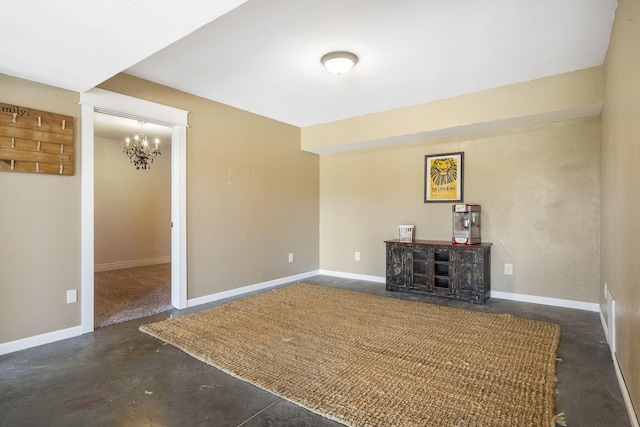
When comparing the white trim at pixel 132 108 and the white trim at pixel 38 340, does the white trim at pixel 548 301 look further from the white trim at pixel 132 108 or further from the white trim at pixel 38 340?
the white trim at pixel 38 340

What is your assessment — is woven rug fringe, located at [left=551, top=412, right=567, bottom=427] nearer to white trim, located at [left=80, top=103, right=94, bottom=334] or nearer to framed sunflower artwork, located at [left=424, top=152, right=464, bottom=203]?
framed sunflower artwork, located at [left=424, top=152, right=464, bottom=203]

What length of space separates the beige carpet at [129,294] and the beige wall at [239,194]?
1.76 feet

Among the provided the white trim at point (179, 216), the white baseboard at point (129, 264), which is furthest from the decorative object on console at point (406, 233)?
the white baseboard at point (129, 264)

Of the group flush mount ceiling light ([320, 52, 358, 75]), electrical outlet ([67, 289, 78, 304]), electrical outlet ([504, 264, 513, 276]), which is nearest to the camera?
flush mount ceiling light ([320, 52, 358, 75])

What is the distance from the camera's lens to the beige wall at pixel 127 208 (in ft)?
18.9

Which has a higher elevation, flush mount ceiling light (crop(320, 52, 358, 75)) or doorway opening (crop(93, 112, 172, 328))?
flush mount ceiling light (crop(320, 52, 358, 75))

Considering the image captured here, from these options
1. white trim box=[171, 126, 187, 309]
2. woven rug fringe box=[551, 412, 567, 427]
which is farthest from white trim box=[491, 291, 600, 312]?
white trim box=[171, 126, 187, 309]

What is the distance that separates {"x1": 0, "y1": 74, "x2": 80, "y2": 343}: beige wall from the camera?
2.48 meters

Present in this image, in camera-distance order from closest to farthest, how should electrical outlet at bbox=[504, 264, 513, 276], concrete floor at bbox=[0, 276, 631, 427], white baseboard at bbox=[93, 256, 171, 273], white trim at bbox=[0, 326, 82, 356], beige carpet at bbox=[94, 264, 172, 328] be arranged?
concrete floor at bbox=[0, 276, 631, 427]
white trim at bbox=[0, 326, 82, 356]
beige carpet at bbox=[94, 264, 172, 328]
electrical outlet at bbox=[504, 264, 513, 276]
white baseboard at bbox=[93, 256, 171, 273]

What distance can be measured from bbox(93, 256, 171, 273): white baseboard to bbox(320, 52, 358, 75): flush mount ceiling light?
534cm

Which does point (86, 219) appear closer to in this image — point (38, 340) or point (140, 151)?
point (38, 340)

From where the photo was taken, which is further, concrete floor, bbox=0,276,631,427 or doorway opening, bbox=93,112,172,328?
doorway opening, bbox=93,112,172,328

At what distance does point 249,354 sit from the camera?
237 centimetres

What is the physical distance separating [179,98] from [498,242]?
404 cm
